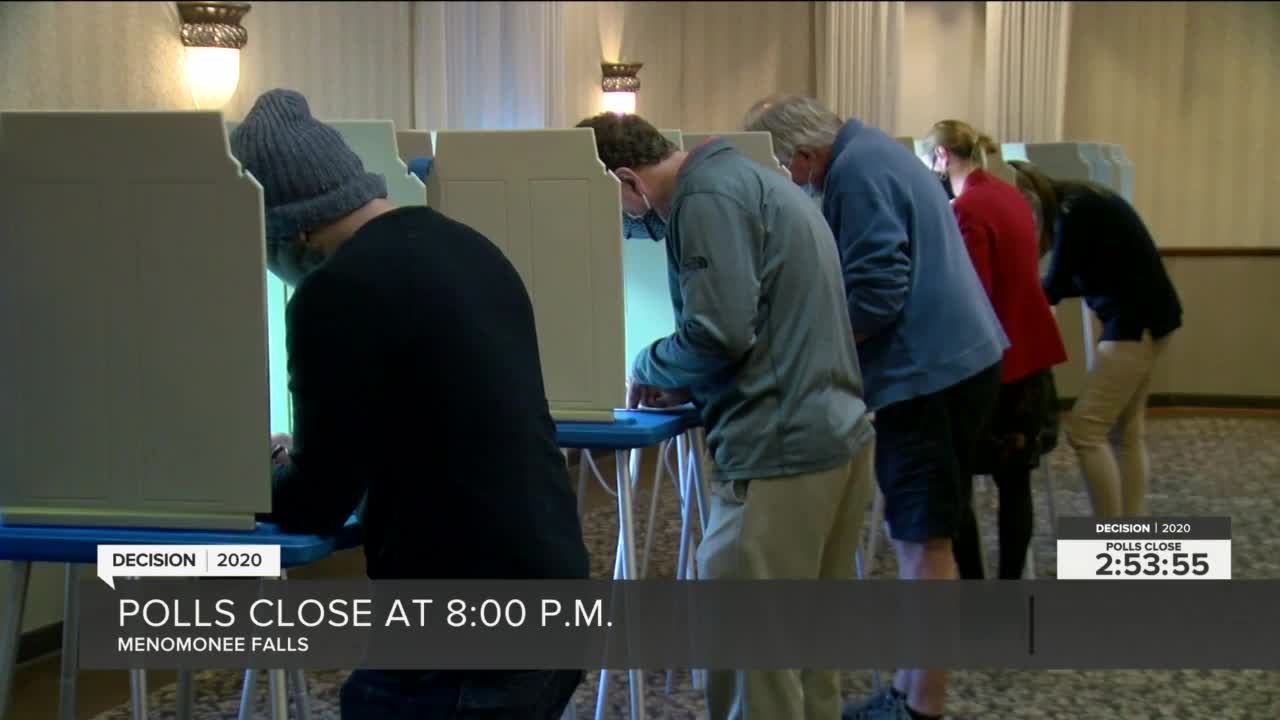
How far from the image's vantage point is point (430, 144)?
352 centimetres

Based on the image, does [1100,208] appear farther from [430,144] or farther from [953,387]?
[430,144]

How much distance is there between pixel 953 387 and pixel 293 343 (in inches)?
63.0

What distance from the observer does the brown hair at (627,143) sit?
2.24 metres

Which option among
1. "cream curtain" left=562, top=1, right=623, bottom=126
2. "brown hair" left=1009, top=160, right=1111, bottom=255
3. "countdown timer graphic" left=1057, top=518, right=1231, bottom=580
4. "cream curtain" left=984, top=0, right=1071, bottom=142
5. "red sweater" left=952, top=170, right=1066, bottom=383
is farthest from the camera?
"cream curtain" left=984, top=0, right=1071, bottom=142

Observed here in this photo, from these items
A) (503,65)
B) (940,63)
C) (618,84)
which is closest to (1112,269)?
(503,65)

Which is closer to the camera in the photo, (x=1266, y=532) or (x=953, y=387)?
(x=953, y=387)

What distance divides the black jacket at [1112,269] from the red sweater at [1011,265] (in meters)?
0.22

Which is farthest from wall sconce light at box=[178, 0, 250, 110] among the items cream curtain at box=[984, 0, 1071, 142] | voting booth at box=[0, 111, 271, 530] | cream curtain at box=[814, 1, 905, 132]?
cream curtain at box=[984, 0, 1071, 142]

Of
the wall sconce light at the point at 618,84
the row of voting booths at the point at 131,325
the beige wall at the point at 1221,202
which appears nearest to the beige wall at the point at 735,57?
the wall sconce light at the point at 618,84

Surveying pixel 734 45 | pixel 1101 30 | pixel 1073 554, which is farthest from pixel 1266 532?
pixel 734 45

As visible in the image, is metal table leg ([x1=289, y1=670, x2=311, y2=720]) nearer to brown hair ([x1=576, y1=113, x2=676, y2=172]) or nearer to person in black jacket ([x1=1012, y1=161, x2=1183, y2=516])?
brown hair ([x1=576, y1=113, x2=676, y2=172])

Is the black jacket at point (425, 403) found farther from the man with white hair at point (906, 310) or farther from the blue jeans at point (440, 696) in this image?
the man with white hair at point (906, 310)

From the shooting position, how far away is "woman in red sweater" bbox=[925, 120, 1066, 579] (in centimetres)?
319

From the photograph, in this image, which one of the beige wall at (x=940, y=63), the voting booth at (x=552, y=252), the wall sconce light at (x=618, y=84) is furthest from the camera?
A: the beige wall at (x=940, y=63)
